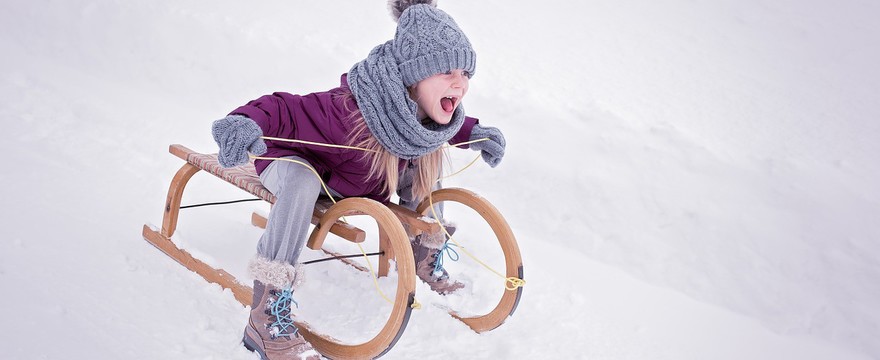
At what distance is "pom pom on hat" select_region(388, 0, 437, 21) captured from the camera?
215 cm

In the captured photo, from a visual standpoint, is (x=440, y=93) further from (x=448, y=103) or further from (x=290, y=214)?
(x=290, y=214)

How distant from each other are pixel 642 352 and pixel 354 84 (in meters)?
1.35

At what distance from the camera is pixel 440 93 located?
203 centimetres

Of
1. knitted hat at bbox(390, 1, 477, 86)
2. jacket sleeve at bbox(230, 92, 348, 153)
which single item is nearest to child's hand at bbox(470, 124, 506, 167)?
knitted hat at bbox(390, 1, 477, 86)

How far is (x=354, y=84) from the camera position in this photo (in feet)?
6.75

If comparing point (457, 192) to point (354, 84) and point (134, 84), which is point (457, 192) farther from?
point (134, 84)

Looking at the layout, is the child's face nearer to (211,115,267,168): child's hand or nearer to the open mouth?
the open mouth

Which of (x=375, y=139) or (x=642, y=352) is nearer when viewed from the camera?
(x=375, y=139)

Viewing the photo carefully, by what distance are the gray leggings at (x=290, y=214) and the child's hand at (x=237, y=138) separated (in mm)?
185

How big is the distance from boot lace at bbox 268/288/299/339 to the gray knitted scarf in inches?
21.3

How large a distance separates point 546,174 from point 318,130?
1.66m

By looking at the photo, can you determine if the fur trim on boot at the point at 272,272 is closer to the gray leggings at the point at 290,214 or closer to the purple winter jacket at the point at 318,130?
the gray leggings at the point at 290,214

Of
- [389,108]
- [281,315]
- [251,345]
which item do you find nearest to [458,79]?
[389,108]

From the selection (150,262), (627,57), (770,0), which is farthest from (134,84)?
(770,0)
